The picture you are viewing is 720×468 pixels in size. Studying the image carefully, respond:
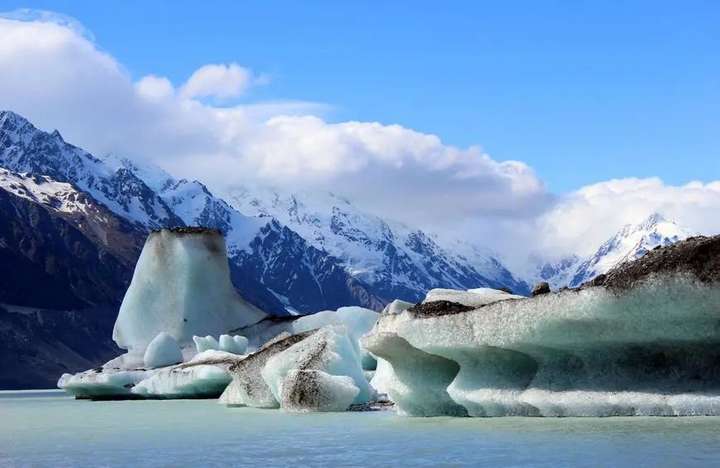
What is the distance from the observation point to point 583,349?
13414 mm

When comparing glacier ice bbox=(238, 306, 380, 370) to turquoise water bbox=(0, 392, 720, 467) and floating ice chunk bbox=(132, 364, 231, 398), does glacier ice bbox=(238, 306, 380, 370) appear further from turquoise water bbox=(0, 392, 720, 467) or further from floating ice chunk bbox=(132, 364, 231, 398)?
turquoise water bbox=(0, 392, 720, 467)

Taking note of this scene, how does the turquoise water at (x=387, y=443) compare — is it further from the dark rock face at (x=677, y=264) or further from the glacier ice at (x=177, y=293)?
the glacier ice at (x=177, y=293)

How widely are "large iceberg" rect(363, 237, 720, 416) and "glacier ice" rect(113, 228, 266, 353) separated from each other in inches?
971

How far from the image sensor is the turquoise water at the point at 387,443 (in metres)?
10.1

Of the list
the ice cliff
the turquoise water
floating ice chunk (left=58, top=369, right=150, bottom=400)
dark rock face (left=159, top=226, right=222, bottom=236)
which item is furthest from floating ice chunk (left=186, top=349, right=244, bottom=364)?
the turquoise water

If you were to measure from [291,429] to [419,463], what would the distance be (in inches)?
207

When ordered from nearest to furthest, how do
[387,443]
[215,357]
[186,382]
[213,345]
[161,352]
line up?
[387,443], [186,382], [215,357], [161,352], [213,345]

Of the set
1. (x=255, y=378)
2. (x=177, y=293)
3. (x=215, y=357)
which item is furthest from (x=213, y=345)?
(x=255, y=378)

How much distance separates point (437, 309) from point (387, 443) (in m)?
3.74

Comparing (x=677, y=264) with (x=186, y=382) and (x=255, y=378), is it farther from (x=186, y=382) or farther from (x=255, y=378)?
(x=186, y=382)

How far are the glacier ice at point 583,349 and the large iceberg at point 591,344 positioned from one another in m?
0.01

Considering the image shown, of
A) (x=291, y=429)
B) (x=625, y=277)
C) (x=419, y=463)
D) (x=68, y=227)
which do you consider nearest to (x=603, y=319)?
(x=625, y=277)

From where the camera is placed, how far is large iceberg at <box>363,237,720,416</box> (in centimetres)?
1206

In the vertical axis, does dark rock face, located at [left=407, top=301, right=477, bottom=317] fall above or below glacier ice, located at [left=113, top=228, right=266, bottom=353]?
below
